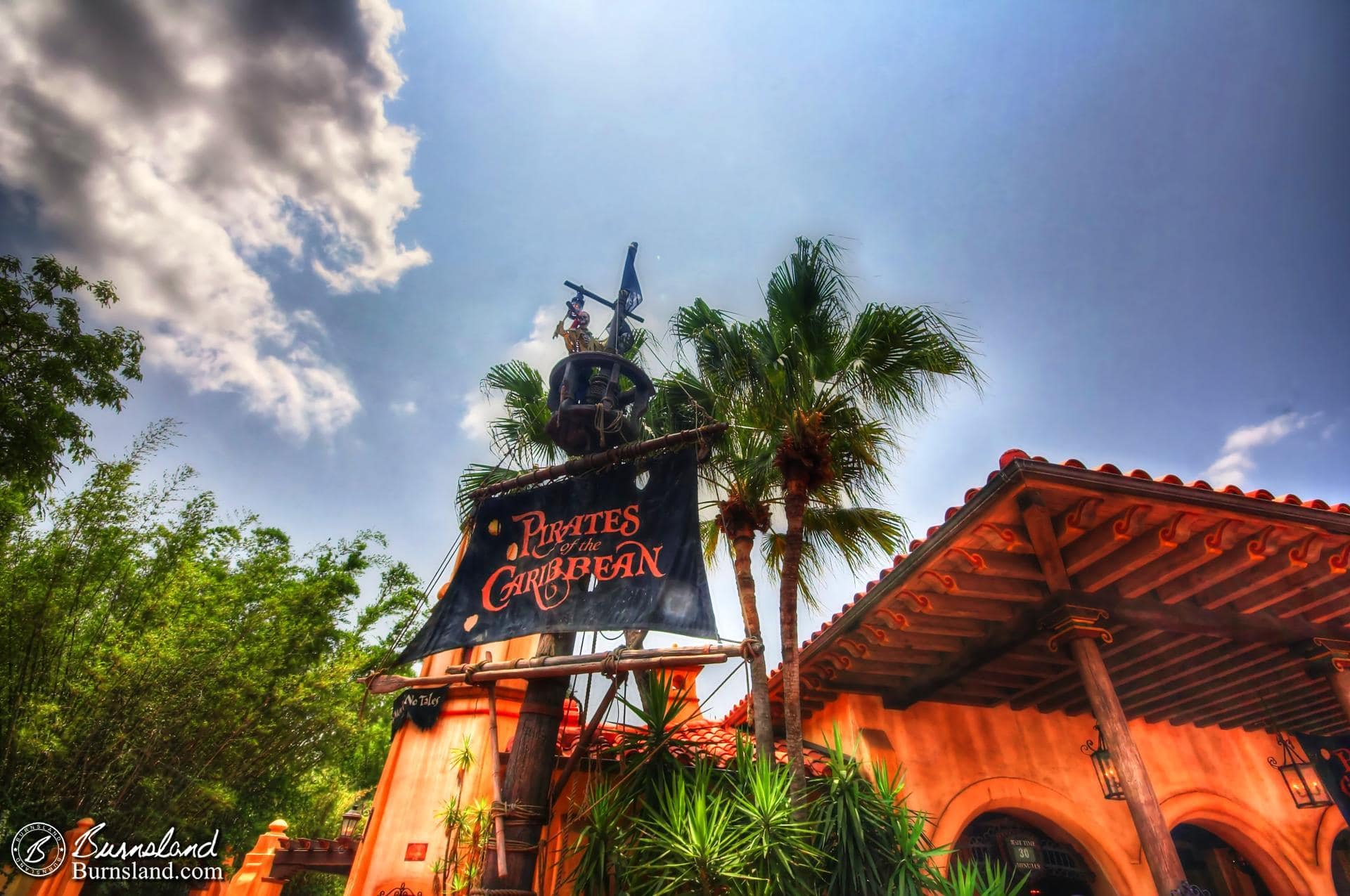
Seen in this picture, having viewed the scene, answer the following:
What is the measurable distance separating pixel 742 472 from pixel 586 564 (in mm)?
1892

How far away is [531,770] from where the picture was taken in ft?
14.3

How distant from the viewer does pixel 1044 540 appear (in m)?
4.29

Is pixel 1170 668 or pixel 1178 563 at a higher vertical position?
pixel 1178 563

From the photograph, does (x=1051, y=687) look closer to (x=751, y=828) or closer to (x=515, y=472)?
(x=751, y=828)

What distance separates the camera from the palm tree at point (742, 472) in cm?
568

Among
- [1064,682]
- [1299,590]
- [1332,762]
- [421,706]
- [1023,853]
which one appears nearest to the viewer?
[1299,590]

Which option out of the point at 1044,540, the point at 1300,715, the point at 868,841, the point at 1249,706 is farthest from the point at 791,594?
the point at 1300,715

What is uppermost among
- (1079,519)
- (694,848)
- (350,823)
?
(1079,519)

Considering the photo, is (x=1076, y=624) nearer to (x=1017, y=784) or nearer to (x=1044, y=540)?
(x=1044, y=540)

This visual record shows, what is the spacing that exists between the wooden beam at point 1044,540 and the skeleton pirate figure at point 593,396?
3.36 meters

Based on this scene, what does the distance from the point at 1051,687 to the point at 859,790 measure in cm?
337

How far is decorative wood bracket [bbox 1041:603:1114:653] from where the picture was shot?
14.1 ft

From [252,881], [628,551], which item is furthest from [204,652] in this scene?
[628,551]

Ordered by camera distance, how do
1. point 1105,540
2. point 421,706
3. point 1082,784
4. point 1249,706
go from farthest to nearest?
point 1249,706 → point 1082,784 → point 421,706 → point 1105,540
